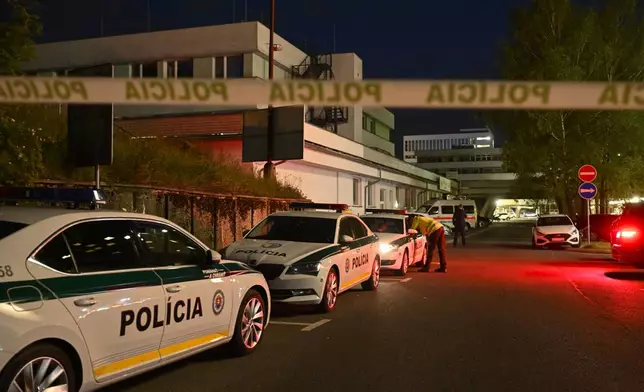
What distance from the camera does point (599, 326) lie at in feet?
29.1

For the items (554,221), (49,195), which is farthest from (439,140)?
(49,195)

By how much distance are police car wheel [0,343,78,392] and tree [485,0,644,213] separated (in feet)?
92.6

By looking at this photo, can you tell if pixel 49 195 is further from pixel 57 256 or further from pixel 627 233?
pixel 627 233

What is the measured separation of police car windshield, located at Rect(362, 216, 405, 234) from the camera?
51.7 ft

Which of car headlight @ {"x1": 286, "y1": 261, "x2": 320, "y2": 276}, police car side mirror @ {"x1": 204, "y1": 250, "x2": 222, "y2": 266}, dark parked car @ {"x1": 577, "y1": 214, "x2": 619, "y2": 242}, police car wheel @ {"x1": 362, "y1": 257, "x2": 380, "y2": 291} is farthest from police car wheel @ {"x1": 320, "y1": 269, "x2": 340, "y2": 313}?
dark parked car @ {"x1": 577, "y1": 214, "x2": 619, "y2": 242}

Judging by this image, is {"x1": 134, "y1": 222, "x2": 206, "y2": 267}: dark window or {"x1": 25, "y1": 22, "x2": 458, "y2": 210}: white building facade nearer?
{"x1": 134, "y1": 222, "x2": 206, "y2": 267}: dark window

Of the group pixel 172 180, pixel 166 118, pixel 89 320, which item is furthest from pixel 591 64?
pixel 89 320

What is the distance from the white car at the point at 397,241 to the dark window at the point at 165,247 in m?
8.62

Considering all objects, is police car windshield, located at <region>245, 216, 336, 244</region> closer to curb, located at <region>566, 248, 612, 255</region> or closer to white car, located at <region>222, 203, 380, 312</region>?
white car, located at <region>222, 203, 380, 312</region>

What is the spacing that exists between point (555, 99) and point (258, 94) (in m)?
2.51

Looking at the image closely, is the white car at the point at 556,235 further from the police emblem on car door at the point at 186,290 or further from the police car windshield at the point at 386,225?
the police emblem on car door at the point at 186,290

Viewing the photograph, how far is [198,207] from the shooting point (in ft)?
53.6

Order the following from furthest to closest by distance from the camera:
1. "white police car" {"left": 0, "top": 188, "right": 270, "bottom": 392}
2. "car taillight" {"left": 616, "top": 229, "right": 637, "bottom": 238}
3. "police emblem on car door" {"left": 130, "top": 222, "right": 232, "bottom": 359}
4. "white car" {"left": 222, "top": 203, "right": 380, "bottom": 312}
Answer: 1. "car taillight" {"left": 616, "top": 229, "right": 637, "bottom": 238}
2. "white car" {"left": 222, "top": 203, "right": 380, "bottom": 312}
3. "police emblem on car door" {"left": 130, "top": 222, "right": 232, "bottom": 359}
4. "white police car" {"left": 0, "top": 188, "right": 270, "bottom": 392}

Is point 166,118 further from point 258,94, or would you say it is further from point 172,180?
point 258,94
